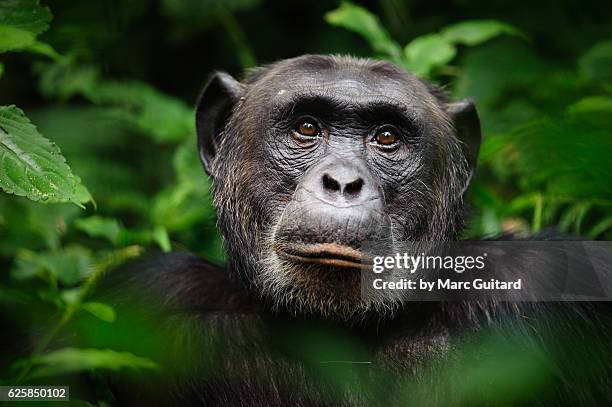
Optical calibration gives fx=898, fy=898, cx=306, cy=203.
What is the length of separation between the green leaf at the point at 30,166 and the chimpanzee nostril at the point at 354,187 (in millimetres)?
1267

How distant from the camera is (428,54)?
6941mm

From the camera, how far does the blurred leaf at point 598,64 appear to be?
749 cm

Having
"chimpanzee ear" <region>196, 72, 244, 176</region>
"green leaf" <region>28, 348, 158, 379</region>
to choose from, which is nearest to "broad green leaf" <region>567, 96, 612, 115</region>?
"chimpanzee ear" <region>196, 72, 244, 176</region>

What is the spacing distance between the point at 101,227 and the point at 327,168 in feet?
8.22

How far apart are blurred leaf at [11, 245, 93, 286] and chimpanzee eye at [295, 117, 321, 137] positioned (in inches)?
72.8

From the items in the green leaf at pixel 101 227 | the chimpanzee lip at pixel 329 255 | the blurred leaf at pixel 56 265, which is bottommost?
the blurred leaf at pixel 56 265

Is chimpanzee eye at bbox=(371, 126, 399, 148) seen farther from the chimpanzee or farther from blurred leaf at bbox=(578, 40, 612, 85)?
blurred leaf at bbox=(578, 40, 612, 85)

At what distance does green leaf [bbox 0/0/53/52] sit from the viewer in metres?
4.49

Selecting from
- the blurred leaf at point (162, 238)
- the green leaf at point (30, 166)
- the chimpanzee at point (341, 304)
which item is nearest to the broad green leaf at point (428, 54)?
the chimpanzee at point (341, 304)

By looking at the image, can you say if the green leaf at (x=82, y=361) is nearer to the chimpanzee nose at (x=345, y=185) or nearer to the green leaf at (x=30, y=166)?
the green leaf at (x=30, y=166)

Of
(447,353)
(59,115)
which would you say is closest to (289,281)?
(447,353)

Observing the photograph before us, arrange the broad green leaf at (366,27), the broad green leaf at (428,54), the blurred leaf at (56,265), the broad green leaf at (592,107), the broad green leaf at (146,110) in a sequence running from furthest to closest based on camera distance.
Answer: the broad green leaf at (146,110) → the broad green leaf at (366,27) → the broad green leaf at (428,54) → the broad green leaf at (592,107) → the blurred leaf at (56,265)

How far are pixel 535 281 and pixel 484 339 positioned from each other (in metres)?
0.43

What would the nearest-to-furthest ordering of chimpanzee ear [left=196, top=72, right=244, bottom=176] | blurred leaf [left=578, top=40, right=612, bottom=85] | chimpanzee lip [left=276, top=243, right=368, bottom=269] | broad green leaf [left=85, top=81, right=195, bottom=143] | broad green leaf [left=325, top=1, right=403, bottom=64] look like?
chimpanzee lip [left=276, top=243, right=368, bottom=269]
chimpanzee ear [left=196, top=72, right=244, bottom=176]
broad green leaf [left=325, top=1, right=403, bottom=64]
blurred leaf [left=578, top=40, right=612, bottom=85]
broad green leaf [left=85, top=81, right=195, bottom=143]
